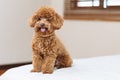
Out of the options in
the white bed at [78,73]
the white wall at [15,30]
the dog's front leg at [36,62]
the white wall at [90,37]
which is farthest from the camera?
the white wall at [15,30]

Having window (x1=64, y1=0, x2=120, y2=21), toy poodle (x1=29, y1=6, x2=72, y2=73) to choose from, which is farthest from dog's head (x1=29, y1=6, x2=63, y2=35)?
window (x1=64, y1=0, x2=120, y2=21)

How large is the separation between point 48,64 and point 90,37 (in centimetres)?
185

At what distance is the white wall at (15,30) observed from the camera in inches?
145

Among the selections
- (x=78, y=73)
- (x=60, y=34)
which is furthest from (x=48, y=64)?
(x=60, y=34)

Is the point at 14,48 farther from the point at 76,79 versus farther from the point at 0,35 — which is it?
the point at 76,79

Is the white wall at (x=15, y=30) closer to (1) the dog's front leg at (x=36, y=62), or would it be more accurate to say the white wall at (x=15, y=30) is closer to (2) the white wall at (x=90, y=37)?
(2) the white wall at (x=90, y=37)

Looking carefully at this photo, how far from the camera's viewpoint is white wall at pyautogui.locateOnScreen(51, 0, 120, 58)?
2920 mm

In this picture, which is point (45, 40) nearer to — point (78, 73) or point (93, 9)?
point (78, 73)

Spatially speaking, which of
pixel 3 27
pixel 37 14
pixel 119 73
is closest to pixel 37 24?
pixel 37 14

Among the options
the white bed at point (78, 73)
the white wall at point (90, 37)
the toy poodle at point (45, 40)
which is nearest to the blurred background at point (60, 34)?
the white wall at point (90, 37)

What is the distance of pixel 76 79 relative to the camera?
1309 millimetres

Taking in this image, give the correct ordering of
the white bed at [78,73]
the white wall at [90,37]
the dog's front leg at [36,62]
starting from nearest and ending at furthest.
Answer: the white bed at [78,73] < the dog's front leg at [36,62] < the white wall at [90,37]

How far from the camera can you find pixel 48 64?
1.41 m

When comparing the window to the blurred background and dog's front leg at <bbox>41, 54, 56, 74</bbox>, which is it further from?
dog's front leg at <bbox>41, 54, 56, 74</bbox>
